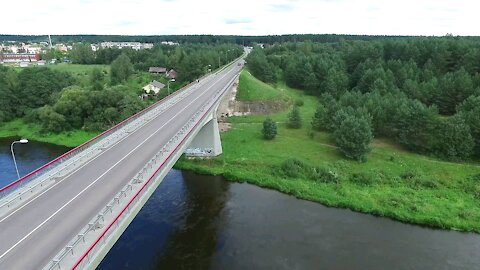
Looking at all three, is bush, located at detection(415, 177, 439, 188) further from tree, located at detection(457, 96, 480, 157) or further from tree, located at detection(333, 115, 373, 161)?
tree, located at detection(457, 96, 480, 157)

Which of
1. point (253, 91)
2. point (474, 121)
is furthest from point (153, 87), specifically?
point (474, 121)

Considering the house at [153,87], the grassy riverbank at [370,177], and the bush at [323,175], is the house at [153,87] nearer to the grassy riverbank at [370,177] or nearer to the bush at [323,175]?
the grassy riverbank at [370,177]

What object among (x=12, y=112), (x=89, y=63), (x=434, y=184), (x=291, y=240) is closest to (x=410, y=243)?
(x=291, y=240)

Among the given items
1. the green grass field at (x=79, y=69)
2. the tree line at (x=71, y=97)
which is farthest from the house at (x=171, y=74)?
the green grass field at (x=79, y=69)

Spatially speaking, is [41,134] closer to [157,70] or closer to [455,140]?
[157,70]

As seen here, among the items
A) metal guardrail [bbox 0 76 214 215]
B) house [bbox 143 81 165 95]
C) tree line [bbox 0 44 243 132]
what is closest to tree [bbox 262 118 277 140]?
metal guardrail [bbox 0 76 214 215]
